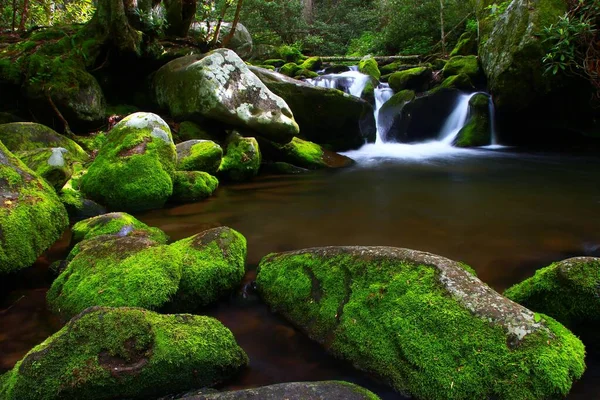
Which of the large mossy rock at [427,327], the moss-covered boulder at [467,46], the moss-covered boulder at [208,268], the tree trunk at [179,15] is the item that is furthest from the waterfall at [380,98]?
the large mossy rock at [427,327]

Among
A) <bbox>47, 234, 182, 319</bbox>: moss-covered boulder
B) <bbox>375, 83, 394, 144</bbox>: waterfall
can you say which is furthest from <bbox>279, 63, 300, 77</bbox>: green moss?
<bbox>47, 234, 182, 319</bbox>: moss-covered boulder

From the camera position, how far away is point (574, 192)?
7387mm

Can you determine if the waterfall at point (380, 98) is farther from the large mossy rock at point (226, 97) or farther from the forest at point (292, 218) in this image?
the large mossy rock at point (226, 97)

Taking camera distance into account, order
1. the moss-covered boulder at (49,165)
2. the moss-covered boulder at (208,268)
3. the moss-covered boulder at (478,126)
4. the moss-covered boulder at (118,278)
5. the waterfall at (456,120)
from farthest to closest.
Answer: the waterfall at (456,120) < the moss-covered boulder at (478,126) < the moss-covered boulder at (49,165) < the moss-covered boulder at (208,268) < the moss-covered boulder at (118,278)

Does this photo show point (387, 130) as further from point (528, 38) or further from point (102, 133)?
point (102, 133)

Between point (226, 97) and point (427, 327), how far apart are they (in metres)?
7.53

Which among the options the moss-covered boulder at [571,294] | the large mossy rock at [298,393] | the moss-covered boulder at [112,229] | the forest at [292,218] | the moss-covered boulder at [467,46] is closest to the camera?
the large mossy rock at [298,393]

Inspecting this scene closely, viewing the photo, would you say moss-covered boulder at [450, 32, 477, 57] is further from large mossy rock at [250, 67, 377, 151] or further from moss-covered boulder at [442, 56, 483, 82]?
large mossy rock at [250, 67, 377, 151]

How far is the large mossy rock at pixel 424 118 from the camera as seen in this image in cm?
1341

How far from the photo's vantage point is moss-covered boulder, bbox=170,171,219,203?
6945 mm

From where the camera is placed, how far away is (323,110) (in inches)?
454

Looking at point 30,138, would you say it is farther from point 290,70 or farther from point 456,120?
point 290,70

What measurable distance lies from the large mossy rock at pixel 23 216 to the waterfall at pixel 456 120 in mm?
11514

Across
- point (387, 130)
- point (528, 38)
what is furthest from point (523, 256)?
point (387, 130)
